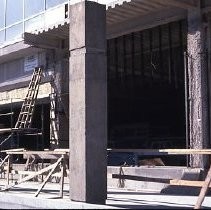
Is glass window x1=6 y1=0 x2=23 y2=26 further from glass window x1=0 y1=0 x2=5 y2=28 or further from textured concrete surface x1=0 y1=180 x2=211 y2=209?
textured concrete surface x1=0 y1=180 x2=211 y2=209

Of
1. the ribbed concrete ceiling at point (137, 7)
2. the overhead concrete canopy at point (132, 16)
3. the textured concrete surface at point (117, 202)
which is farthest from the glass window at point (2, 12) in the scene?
the textured concrete surface at point (117, 202)

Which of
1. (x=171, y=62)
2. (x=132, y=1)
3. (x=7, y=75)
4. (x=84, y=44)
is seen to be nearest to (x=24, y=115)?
(x=7, y=75)

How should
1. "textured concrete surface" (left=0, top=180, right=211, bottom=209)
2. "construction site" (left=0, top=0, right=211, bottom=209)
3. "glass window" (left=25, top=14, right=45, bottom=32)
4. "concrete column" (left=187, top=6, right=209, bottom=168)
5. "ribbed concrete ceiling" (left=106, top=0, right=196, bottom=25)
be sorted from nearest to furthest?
"textured concrete surface" (left=0, top=180, right=211, bottom=209) → "construction site" (left=0, top=0, right=211, bottom=209) → "concrete column" (left=187, top=6, right=209, bottom=168) → "ribbed concrete ceiling" (left=106, top=0, right=196, bottom=25) → "glass window" (left=25, top=14, right=45, bottom=32)

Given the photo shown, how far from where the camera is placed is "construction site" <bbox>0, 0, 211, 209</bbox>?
32.5 ft

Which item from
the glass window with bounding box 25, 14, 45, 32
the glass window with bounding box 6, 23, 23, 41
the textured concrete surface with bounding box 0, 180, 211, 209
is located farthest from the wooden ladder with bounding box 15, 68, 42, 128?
the textured concrete surface with bounding box 0, 180, 211, 209

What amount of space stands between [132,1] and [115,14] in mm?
1598

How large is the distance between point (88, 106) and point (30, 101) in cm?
1109

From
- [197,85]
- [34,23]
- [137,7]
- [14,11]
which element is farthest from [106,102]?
[14,11]

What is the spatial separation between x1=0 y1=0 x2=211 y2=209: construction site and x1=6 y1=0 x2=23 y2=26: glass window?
0.16 ft

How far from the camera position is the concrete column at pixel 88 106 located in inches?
382

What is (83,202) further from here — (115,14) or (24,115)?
(24,115)

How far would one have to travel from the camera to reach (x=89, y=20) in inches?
392

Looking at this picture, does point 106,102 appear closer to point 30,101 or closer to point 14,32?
point 30,101

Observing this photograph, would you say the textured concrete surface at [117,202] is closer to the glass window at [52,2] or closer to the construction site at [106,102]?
the construction site at [106,102]
